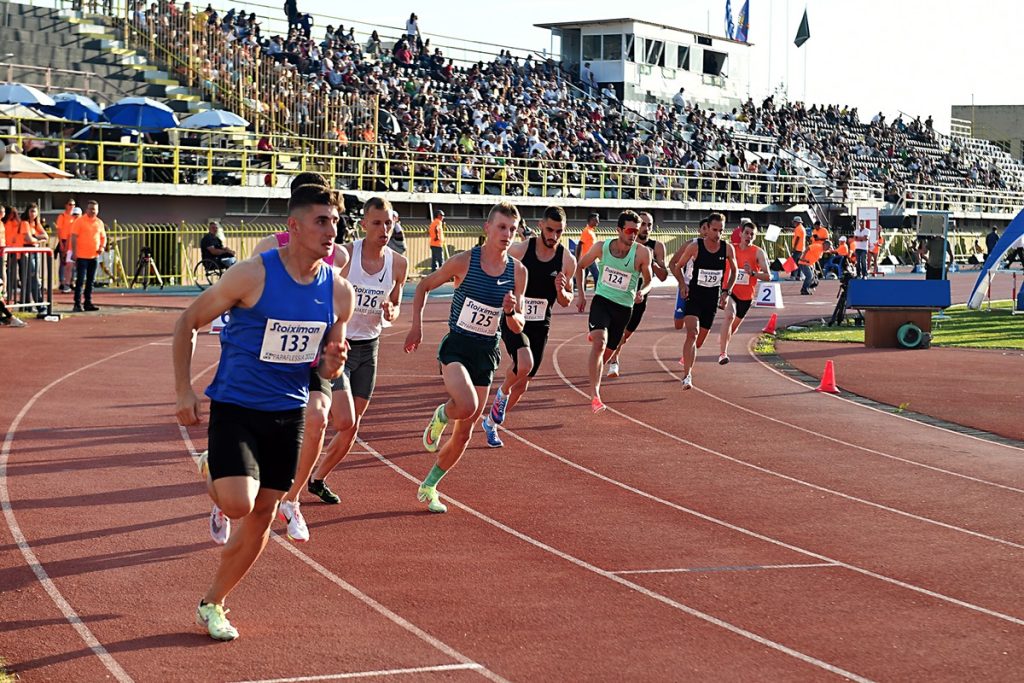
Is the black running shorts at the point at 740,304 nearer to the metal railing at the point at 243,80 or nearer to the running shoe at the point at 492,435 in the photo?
the running shoe at the point at 492,435

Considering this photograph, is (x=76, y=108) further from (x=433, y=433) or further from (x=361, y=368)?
(x=361, y=368)

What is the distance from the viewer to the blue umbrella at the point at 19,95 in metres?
26.9

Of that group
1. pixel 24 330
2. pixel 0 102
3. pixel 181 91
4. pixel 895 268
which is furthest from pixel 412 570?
pixel 895 268

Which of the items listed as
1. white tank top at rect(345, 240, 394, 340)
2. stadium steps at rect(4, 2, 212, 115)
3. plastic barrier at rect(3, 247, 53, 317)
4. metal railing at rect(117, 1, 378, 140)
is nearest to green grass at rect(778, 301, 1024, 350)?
plastic barrier at rect(3, 247, 53, 317)

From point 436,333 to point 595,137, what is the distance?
2645 cm

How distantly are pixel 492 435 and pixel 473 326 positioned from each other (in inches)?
112

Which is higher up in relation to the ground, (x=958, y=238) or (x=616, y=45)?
(x=616, y=45)

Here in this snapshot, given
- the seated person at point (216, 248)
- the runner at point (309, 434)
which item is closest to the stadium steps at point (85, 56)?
the seated person at point (216, 248)

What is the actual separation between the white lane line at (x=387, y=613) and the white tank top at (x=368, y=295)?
1.57 m

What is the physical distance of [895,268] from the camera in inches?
2058

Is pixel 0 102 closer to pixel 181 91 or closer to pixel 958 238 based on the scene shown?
pixel 181 91

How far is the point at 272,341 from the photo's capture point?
580 cm

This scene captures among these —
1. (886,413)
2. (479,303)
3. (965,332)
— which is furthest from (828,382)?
(965,332)

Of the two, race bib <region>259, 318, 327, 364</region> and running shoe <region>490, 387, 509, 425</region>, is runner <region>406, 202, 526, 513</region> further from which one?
race bib <region>259, 318, 327, 364</region>
